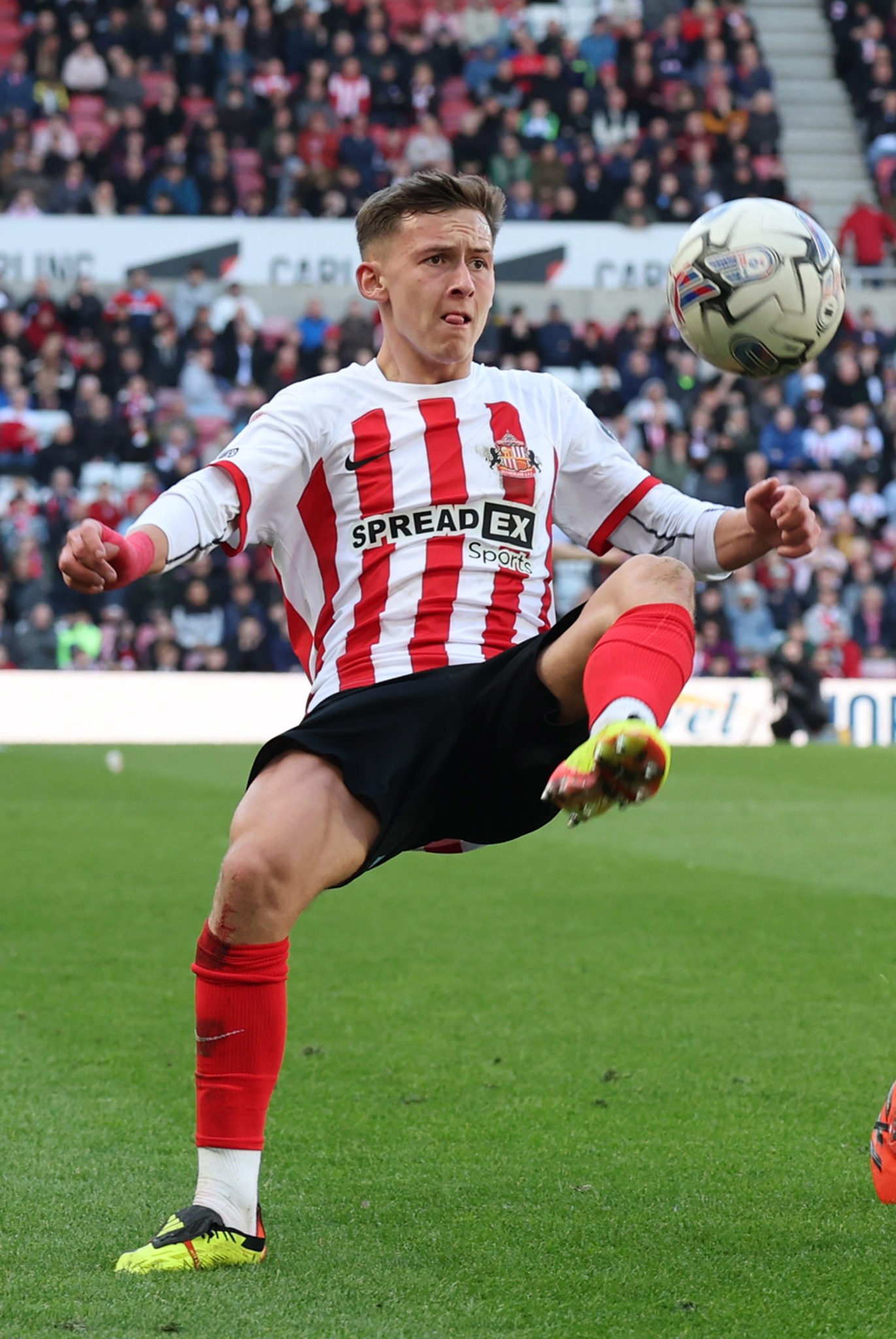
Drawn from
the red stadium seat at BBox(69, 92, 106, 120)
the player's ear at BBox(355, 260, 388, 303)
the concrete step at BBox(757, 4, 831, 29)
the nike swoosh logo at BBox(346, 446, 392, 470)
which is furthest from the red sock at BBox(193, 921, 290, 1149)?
the concrete step at BBox(757, 4, 831, 29)

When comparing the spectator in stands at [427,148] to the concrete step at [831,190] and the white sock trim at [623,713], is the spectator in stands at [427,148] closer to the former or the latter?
the concrete step at [831,190]

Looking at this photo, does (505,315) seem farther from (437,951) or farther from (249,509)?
(249,509)

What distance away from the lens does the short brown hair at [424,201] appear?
12.7 ft

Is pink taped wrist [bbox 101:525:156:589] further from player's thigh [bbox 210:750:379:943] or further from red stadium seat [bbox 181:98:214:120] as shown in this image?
red stadium seat [bbox 181:98:214:120]

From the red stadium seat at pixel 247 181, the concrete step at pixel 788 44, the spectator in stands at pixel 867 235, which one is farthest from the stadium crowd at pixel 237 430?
the concrete step at pixel 788 44

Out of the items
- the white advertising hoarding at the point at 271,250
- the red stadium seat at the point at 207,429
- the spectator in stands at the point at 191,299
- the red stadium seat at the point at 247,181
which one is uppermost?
the red stadium seat at the point at 247,181

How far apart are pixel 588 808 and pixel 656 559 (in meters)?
0.72

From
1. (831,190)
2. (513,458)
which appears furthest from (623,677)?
(831,190)

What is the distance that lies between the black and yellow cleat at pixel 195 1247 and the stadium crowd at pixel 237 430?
13921 millimetres

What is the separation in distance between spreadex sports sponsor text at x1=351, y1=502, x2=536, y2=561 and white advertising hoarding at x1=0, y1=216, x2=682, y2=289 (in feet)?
55.5

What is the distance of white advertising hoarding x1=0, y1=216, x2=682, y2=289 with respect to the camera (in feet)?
66.8

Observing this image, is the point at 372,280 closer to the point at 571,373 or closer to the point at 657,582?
the point at 657,582

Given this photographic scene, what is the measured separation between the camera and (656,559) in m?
3.51

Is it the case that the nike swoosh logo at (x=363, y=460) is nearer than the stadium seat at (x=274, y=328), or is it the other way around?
the nike swoosh logo at (x=363, y=460)
